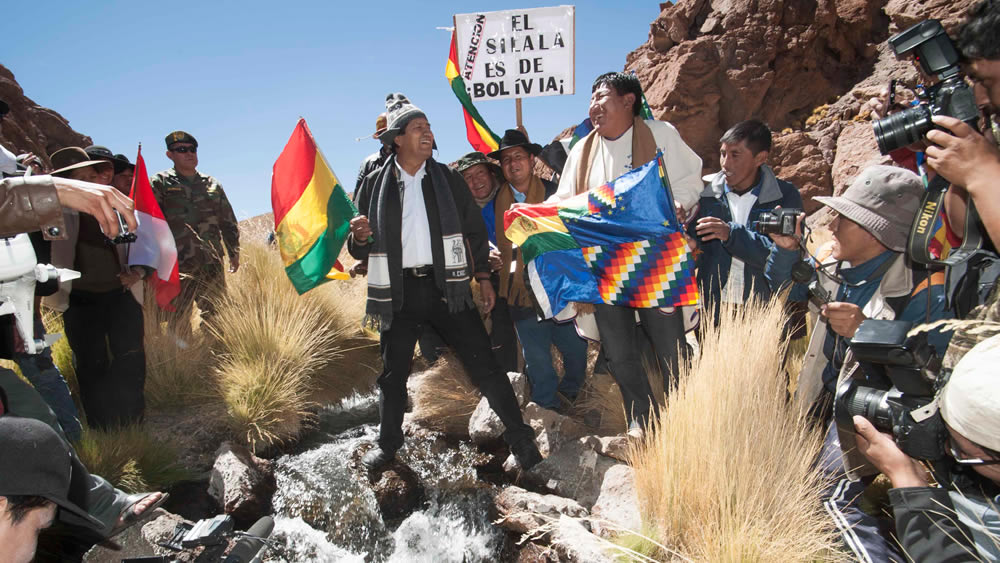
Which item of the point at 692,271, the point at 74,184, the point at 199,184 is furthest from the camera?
the point at 199,184

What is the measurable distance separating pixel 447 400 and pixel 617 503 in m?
1.90

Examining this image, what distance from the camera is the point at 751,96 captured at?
12281mm

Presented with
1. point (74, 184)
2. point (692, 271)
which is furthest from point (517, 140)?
point (74, 184)

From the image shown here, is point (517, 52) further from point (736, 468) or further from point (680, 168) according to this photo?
point (736, 468)

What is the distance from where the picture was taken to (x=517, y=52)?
18.3ft

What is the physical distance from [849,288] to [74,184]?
118 inches

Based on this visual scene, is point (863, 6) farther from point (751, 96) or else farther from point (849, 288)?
point (849, 288)

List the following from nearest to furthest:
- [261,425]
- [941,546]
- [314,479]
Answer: [941,546] < [314,479] < [261,425]

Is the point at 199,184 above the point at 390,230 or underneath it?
above

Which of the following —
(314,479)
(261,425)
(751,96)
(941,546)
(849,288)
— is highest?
(751,96)

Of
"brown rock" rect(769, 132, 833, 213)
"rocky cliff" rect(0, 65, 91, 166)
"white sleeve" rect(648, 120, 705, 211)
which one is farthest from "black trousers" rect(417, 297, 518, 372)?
"rocky cliff" rect(0, 65, 91, 166)

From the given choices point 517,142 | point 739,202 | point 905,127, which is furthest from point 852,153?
point 905,127

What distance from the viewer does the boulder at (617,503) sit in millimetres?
2666

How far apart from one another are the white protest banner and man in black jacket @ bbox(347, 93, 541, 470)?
88.9 inches
